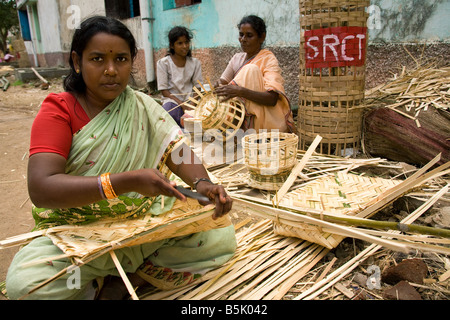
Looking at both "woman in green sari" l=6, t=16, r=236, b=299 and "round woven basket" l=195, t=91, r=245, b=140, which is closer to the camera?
"woman in green sari" l=6, t=16, r=236, b=299

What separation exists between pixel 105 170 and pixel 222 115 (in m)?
2.06

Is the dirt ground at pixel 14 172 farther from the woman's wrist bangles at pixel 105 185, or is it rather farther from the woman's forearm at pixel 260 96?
the woman's forearm at pixel 260 96

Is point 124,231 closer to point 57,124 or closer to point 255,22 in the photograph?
point 57,124

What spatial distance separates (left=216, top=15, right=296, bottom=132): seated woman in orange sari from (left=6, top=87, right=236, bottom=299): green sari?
185cm

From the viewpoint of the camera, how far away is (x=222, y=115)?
11.4ft

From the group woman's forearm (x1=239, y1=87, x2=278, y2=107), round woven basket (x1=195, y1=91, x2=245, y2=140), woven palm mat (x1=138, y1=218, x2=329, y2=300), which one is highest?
woman's forearm (x1=239, y1=87, x2=278, y2=107)

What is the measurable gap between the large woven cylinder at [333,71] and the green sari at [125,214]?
1878mm

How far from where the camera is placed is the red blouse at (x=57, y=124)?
1.40 m

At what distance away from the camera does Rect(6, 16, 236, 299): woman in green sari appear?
133cm

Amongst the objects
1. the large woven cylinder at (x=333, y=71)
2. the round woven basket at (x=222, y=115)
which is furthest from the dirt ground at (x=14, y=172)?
the round woven basket at (x=222, y=115)

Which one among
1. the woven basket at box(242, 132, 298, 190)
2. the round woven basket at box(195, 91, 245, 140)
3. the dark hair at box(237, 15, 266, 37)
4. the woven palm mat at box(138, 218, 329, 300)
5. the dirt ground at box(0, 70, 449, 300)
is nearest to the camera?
the woven palm mat at box(138, 218, 329, 300)

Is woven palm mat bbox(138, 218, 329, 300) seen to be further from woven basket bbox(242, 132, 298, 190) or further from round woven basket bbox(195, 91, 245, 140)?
round woven basket bbox(195, 91, 245, 140)

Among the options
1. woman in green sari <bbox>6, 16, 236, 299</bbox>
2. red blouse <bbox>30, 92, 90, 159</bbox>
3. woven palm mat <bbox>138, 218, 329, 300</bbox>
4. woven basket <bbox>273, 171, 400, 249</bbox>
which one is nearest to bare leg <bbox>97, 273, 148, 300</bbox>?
woman in green sari <bbox>6, 16, 236, 299</bbox>

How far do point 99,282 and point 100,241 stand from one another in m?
0.24
